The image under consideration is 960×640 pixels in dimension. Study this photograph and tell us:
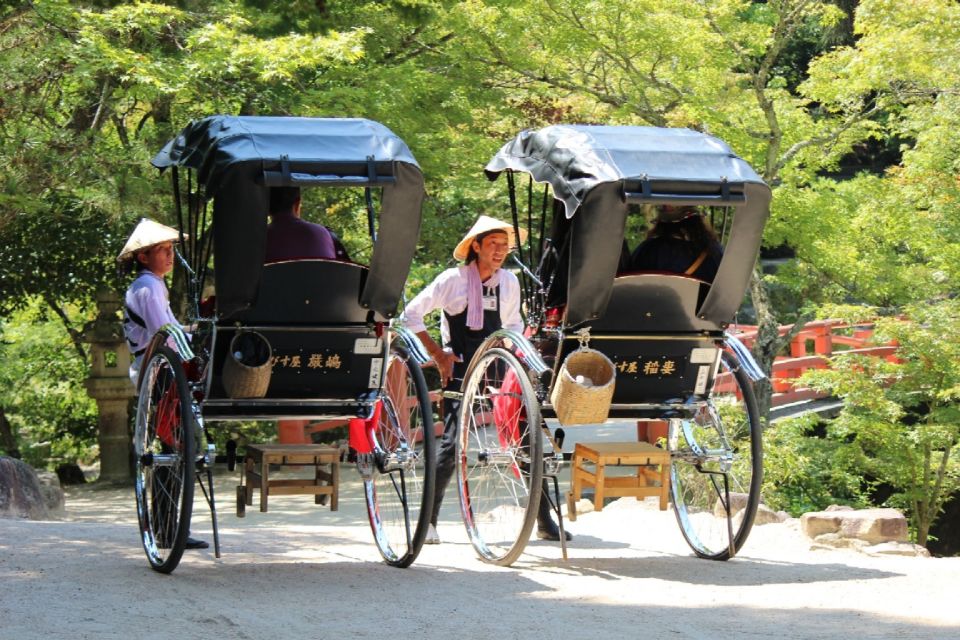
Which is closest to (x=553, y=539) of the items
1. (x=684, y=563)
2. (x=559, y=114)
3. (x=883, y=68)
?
(x=684, y=563)

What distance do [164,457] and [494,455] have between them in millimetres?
1732

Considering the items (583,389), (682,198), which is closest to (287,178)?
(583,389)

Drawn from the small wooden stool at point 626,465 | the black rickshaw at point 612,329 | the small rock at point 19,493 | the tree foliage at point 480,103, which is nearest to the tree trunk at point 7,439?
the tree foliage at point 480,103

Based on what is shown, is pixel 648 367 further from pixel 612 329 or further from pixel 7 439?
pixel 7 439

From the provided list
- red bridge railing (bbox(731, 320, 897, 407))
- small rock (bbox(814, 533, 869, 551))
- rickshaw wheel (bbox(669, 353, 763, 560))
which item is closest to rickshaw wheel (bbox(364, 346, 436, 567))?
rickshaw wheel (bbox(669, 353, 763, 560))

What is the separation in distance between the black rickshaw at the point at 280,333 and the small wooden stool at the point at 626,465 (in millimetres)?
900

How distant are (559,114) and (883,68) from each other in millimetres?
5154

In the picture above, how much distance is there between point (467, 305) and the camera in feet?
26.1

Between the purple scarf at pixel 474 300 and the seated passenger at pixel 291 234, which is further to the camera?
the purple scarf at pixel 474 300

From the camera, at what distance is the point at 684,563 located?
712 centimetres

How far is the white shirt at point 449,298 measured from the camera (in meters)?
7.87

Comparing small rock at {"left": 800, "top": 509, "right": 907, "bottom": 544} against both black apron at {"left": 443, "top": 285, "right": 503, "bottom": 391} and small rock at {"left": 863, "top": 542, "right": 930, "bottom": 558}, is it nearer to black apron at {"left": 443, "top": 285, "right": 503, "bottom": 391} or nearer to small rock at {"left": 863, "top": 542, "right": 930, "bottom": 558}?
small rock at {"left": 863, "top": 542, "right": 930, "bottom": 558}

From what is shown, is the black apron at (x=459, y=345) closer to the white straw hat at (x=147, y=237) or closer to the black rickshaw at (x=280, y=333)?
the black rickshaw at (x=280, y=333)

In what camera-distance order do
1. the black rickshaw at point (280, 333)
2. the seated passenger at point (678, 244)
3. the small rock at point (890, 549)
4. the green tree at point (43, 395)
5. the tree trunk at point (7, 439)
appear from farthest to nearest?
1. the tree trunk at point (7, 439)
2. the green tree at point (43, 395)
3. the small rock at point (890, 549)
4. the seated passenger at point (678, 244)
5. the black rickshaw at point (280, 333)
